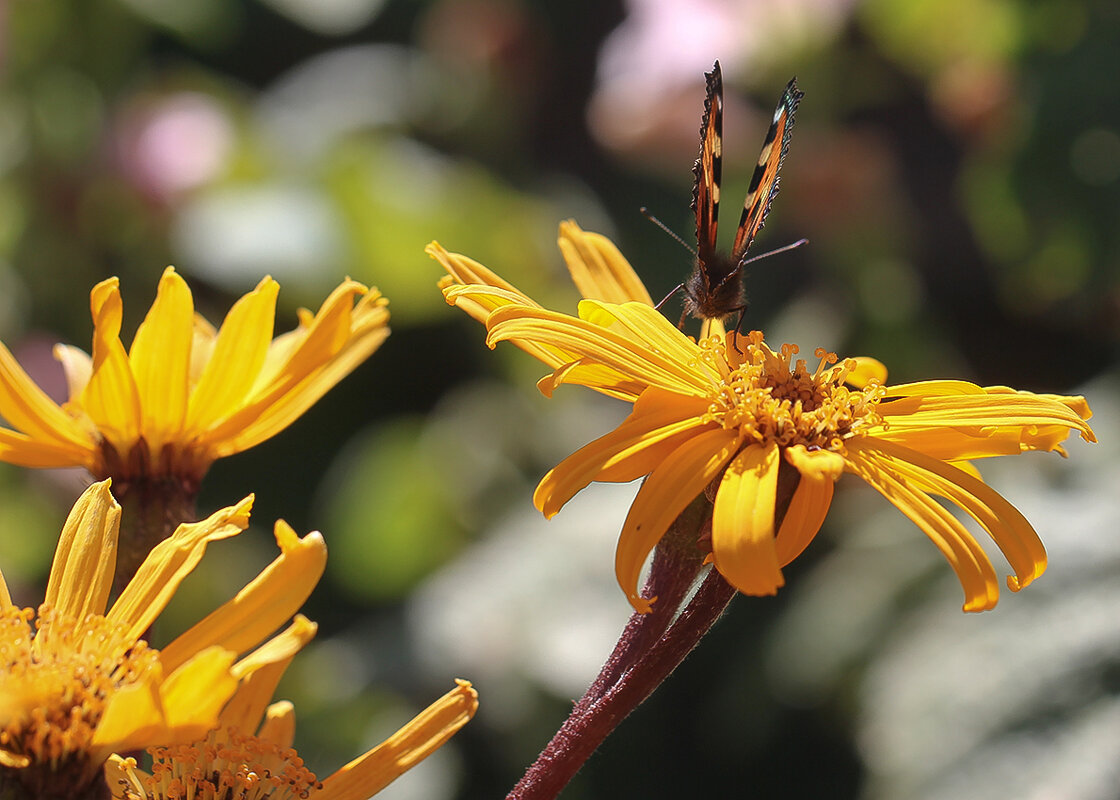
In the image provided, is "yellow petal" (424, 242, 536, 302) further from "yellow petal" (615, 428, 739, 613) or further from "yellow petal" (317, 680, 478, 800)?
"yellow petal" (317, 680, 478, 800)

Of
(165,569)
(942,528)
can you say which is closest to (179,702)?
(165,569)

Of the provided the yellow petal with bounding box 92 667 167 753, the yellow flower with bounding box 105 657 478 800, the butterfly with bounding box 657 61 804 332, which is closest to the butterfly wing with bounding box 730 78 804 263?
the butterfly with bounding box 657 61 804 332

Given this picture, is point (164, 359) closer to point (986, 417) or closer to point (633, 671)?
point (633, 671)

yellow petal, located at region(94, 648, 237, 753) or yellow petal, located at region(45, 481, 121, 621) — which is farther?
yellow petal, located at region(45, 481, 121, 621)

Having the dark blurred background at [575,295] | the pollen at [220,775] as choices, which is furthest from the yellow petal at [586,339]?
the dark blurred background at [575,295]

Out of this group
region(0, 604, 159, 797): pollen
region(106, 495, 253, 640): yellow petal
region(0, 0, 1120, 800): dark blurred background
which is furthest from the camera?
region(0, 0, 1120, 800): dark blurred background

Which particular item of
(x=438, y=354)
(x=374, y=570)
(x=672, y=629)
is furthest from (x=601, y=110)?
(x=672, y=629)
